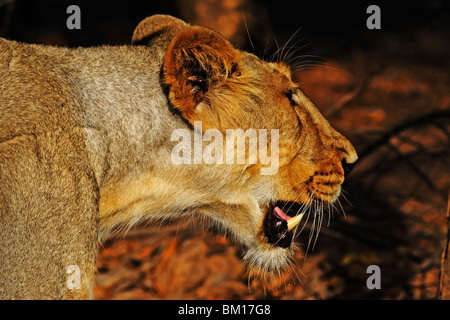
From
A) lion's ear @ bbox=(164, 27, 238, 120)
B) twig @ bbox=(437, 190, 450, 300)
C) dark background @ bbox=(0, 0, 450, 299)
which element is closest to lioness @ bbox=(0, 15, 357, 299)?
lion's ear @ bbox=(164, 27, 238, 120)

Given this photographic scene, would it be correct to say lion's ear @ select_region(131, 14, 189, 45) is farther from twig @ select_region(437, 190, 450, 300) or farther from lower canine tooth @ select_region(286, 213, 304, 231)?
twig @ select_region(437, 190, 450, 300)

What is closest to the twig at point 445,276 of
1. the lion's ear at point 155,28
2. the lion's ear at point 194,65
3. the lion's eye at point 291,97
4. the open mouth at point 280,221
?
the open mouth at point 280,221

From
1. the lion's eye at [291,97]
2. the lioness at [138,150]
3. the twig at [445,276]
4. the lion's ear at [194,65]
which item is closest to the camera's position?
the lioness at [138,150]

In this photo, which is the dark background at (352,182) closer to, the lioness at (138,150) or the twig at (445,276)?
the twig at (445,276)

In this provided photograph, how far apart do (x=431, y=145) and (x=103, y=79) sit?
11.3 feet

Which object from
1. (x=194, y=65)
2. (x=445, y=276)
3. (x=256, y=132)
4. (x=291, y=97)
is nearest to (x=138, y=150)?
(x=194, y=65)

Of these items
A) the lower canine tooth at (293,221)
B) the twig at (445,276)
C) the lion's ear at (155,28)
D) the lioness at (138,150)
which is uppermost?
the lion's ear at (155,28)

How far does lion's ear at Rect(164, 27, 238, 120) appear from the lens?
2402 millimetres

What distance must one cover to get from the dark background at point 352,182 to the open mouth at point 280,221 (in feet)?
1.86

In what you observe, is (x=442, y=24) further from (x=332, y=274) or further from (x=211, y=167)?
(x=211, y=167)

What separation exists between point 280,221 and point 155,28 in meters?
1.03

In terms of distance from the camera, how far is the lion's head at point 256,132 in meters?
2.49

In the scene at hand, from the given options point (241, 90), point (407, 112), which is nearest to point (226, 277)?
point (241, 90)

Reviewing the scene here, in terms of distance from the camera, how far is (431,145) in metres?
5.29
